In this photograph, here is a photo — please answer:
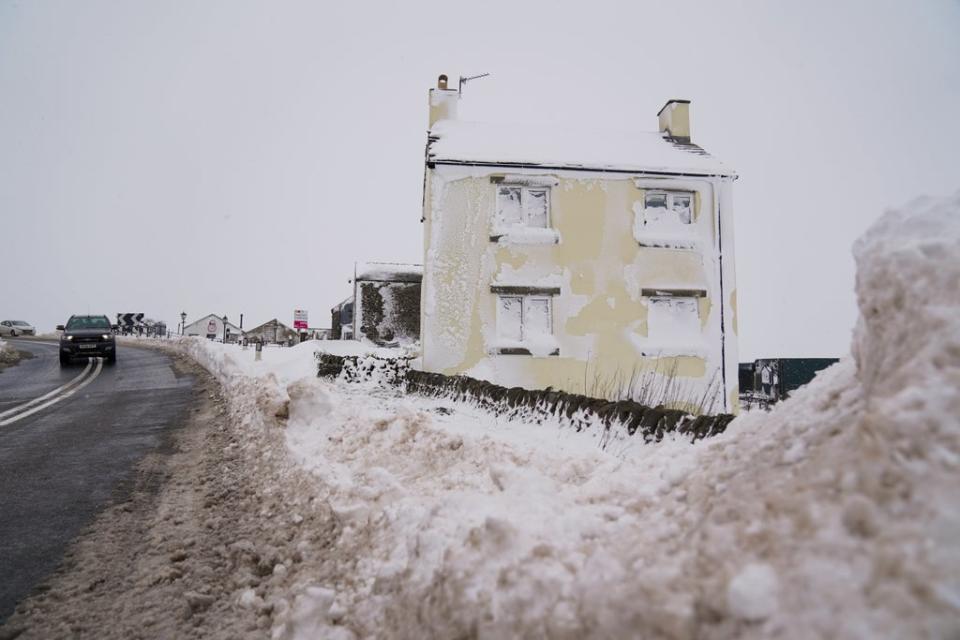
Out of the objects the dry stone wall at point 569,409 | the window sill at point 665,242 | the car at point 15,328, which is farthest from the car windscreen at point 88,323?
the car at point 15,328

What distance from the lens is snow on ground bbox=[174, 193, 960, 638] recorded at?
45.8 inches

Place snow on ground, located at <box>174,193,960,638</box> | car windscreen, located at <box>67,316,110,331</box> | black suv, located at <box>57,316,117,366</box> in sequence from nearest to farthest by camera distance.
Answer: snow on ground, located at <box>174,193,960,638</box> < black suv, located at <box>57,316,117,366</box> < car windscreen, located at <box>67,316,110,331</box>

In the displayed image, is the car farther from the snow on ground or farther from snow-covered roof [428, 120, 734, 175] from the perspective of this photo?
the snow on ground

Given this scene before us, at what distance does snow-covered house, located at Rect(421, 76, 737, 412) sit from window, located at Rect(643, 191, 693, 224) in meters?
0.03

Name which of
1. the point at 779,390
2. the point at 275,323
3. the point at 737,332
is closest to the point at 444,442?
the point at 779,390

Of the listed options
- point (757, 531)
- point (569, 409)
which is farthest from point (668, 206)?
point (757, 531)

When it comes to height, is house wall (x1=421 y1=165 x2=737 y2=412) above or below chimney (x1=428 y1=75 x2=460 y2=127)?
below

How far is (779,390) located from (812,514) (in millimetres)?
11738

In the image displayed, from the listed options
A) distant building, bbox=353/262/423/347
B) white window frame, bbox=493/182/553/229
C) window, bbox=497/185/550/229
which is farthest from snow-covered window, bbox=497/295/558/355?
distant building, bbox=353/262/423/347

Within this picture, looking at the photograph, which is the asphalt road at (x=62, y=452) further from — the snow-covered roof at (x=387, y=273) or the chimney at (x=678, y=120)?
the chimney at (x=678, y=120)

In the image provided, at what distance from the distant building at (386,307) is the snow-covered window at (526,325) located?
1033 cm

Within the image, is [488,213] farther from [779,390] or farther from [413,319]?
[413,319]

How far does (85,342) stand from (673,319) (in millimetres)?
20308

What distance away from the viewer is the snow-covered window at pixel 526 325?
1383 centimetres
